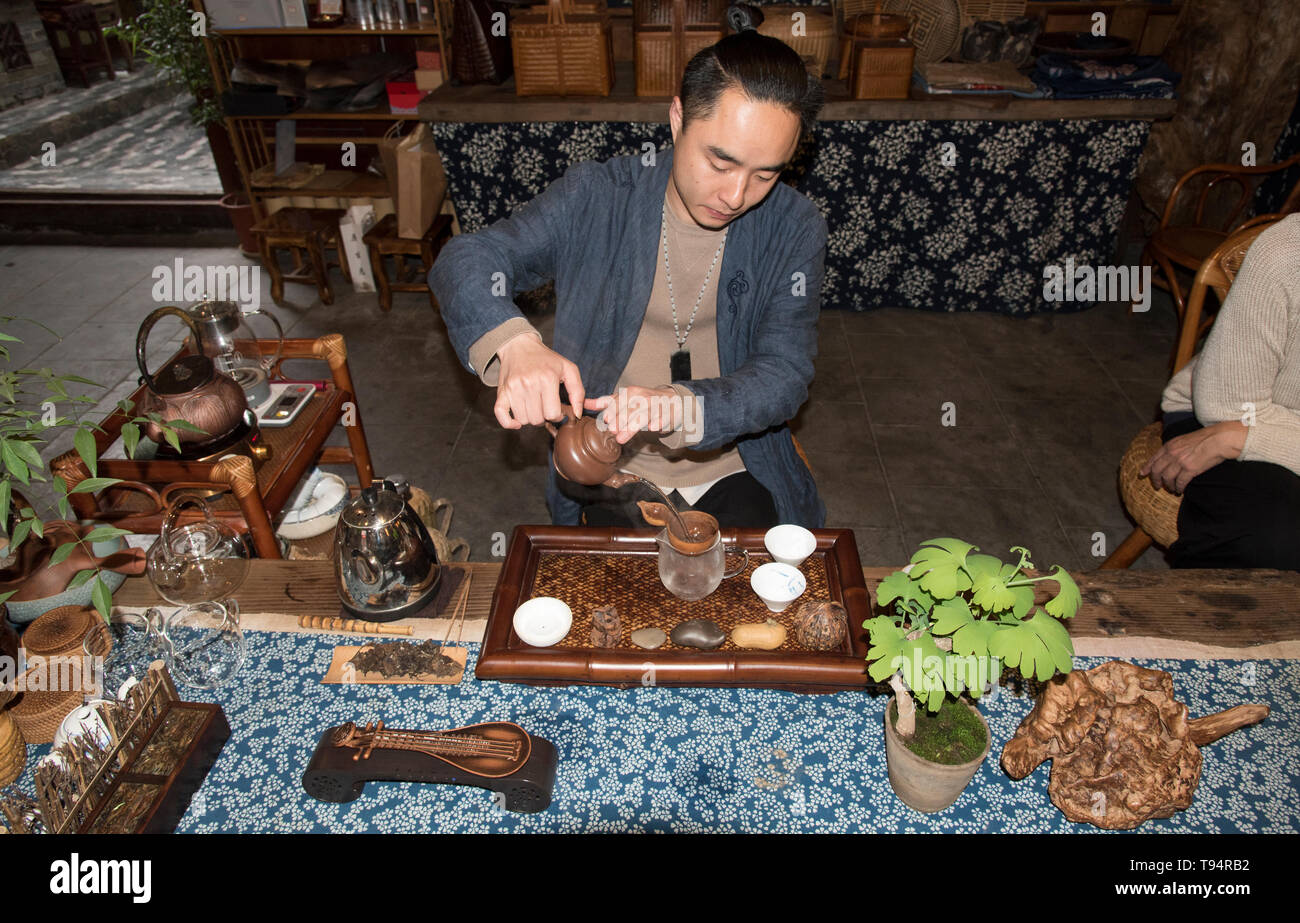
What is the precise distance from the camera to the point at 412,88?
195 inches

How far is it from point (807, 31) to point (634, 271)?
2959 millimetres

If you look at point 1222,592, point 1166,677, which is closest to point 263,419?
point 1166,677

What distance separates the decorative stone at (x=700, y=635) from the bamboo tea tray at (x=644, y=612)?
0.5 inches

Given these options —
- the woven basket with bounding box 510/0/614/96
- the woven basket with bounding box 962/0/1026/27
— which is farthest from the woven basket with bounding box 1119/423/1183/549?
the woven basket with bounding box 962/0/1026/27

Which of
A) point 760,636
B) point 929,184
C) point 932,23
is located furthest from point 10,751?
point 932,23

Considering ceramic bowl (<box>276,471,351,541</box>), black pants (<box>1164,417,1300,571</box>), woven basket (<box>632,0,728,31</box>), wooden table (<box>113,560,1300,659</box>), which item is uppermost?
woven basket (<box>632,0,728,31</box>)

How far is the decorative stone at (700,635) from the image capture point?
1446 mm

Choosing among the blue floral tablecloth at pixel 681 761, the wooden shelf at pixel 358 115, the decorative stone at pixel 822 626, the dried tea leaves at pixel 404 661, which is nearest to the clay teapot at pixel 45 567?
the blue floral tablecloth at pixel 681 761

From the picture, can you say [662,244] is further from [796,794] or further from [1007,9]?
[1007,9]

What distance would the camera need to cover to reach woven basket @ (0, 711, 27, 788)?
1.30 meters

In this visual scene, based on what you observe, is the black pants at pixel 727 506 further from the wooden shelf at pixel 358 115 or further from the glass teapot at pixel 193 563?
the wooden shelf at pixel 358 115

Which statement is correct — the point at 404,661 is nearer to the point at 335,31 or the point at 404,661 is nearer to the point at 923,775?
the point at 923,775

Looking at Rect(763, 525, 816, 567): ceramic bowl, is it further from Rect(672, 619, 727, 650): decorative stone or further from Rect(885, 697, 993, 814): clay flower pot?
Rect(885, 697, 993, 814): clay flower pot

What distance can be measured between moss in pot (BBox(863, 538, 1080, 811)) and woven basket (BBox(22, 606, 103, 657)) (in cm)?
149
